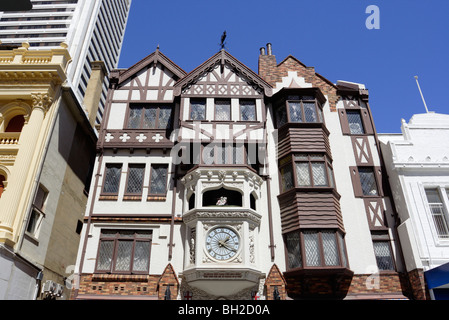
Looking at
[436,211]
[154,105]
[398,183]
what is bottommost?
[436,211]

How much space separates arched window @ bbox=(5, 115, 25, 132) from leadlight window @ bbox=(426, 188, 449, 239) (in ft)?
72.8

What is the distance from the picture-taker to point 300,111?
20.3 metres

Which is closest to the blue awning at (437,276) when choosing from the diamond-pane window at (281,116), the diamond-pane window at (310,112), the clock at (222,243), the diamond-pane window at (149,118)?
the clock at (222,243)

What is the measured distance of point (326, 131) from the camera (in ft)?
66.0

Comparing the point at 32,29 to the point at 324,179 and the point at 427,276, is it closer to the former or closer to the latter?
the point at 324,179

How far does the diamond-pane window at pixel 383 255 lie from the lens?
16.9 metres

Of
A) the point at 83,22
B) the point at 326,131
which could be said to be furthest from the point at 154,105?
the point at 83,22

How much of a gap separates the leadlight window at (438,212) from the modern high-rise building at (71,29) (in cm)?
6563

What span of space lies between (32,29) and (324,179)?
83.9 m

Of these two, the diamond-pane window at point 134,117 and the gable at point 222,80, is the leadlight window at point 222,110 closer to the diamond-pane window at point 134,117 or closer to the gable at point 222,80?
the gable at point 222,80

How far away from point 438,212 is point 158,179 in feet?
48.5

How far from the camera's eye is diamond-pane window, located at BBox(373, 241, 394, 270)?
1692 cm

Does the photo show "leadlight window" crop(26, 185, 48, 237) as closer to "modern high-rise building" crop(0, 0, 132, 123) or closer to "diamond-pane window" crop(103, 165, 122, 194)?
→ "diamond-pane window" crop(103, 165, 122, 194)

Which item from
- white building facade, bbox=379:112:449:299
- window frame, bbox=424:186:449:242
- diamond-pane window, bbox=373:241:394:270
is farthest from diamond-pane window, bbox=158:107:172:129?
window frame, bbox=424:186:449:242
